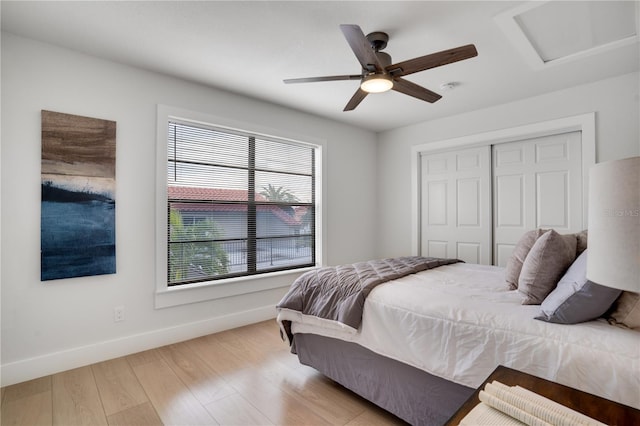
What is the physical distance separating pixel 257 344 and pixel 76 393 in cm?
132

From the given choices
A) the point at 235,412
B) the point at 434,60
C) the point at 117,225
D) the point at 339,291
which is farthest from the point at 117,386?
the point at 434,60

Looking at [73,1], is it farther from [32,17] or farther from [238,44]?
[238,44]

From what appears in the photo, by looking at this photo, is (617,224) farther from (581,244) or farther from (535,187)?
(535,187)

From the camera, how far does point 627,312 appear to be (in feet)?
4.16

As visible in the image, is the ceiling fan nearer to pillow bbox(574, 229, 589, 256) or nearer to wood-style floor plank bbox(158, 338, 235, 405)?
pillow bbox(574, 229, 589, 256)

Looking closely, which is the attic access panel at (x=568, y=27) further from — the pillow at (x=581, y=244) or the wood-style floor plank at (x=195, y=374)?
the wood-style floor plank at (x=195, y=374)

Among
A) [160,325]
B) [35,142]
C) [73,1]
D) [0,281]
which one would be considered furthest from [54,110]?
[160,325]

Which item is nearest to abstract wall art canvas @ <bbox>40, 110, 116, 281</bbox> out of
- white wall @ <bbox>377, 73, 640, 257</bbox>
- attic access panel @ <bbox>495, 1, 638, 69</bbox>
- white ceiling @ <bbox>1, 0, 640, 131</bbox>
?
white ceiling @ <bbox>1, 0, 640, 131</bbox>

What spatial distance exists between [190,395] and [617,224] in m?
2.36

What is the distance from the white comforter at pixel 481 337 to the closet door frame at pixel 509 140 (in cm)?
176

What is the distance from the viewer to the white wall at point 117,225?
222 centimetres

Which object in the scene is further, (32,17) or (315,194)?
(315,194)

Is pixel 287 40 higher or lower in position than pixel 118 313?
higher

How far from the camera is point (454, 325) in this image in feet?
5.05
